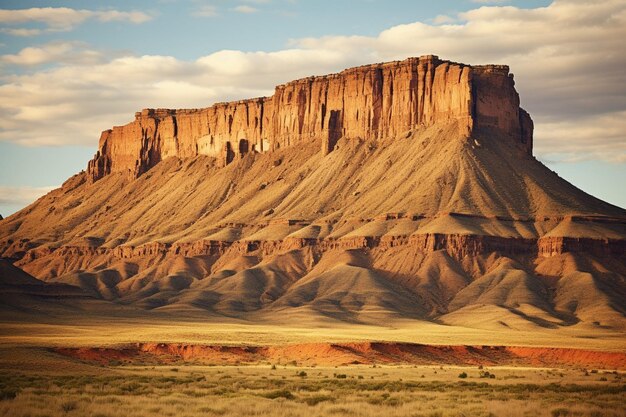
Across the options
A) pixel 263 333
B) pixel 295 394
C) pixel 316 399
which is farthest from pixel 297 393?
pixel 263 333

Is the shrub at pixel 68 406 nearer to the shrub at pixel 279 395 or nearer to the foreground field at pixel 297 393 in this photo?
the foreground field at pixel 297 393

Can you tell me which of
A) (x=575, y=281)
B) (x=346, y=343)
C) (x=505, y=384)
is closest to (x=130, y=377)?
(x=505, y=384)

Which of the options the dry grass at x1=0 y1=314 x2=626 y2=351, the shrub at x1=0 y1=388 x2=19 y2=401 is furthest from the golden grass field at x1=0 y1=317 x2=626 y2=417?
the dry grass at x1=0 y1=314 x2=626 y2=351

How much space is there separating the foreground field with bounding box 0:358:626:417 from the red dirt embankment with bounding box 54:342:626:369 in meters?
17.6

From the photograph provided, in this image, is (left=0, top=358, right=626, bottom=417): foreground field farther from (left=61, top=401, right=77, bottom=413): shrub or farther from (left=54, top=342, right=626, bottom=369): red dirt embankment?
(left=54, top=342, right=626, bottom=369): red dirt embankment

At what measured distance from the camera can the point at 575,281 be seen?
549ft

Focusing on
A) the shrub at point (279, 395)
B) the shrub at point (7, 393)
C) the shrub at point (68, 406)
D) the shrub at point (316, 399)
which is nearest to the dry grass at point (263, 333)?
the shrub at point (7, 393)

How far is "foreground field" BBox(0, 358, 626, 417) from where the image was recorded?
5197 cm

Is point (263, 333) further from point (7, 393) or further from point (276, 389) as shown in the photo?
point (7, 393)

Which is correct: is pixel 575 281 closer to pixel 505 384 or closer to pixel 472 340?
pixel 472 340

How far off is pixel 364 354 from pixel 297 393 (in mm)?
41624

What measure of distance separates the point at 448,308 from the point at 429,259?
51.1 ft

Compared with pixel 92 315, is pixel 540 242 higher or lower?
higher

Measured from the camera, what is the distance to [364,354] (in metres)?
103
